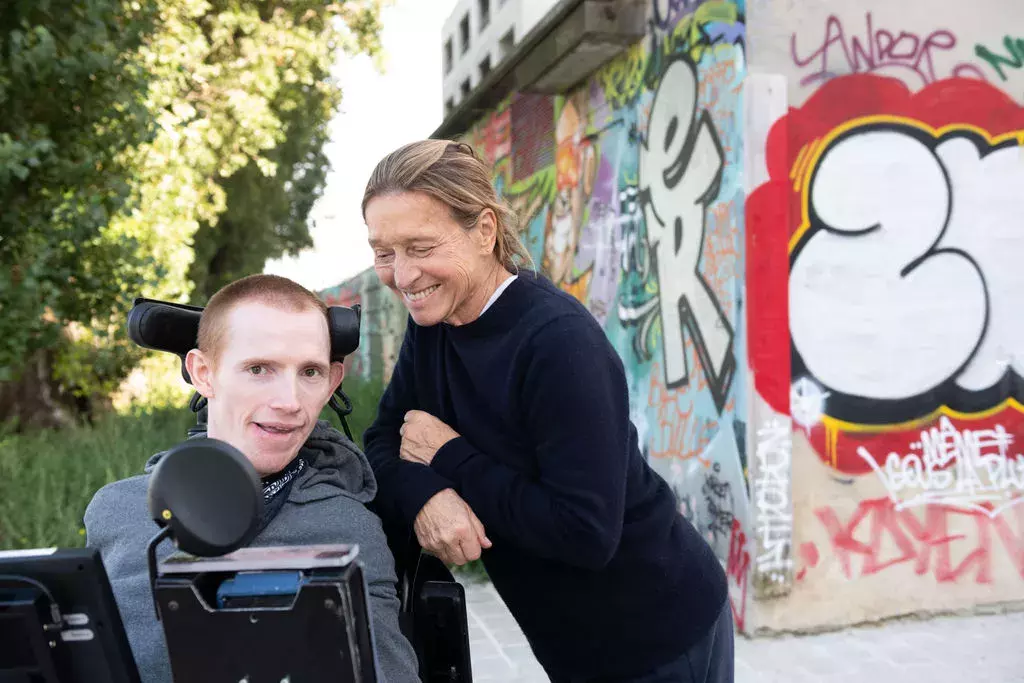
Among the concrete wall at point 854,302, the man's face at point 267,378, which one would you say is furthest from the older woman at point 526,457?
the concrete wall at point 854,302

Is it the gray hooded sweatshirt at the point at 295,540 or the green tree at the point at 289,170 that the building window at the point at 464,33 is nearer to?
the green tree at the point at 289,170

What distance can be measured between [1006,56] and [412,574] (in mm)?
4820

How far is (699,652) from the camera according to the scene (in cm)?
209

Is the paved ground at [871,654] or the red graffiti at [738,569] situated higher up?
the red graffiti at [738,569]

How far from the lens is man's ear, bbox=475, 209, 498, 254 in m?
1.96

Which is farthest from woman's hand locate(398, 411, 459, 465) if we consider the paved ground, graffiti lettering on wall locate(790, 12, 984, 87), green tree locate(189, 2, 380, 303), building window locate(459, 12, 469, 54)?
building window locate(459, 12, 469, 54)

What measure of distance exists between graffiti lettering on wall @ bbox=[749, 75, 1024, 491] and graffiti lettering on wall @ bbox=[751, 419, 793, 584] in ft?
0.61

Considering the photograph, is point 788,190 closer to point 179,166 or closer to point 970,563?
point 970,563

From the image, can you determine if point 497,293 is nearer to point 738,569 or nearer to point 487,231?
point 487,231

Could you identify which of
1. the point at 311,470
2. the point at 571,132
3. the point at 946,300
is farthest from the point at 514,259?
the point at 571,132

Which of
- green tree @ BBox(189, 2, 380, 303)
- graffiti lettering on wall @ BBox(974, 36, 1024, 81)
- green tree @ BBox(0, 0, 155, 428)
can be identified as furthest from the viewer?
green tree @ BBox(189, 2, 380, 303)

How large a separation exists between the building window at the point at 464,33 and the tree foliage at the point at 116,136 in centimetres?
1636

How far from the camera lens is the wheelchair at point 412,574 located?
198cm

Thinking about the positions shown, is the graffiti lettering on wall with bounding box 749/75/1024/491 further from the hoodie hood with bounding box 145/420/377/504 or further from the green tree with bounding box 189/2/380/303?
the green tree with bounding box 189/2/380/303
